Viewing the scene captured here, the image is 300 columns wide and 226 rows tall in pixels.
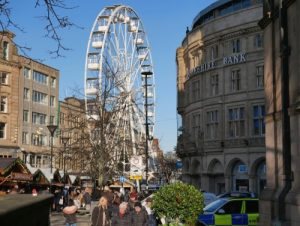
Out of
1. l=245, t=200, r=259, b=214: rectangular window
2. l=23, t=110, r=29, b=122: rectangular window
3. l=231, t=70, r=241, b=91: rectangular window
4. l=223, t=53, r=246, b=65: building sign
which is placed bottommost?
l=245, t=200, r=259, b=214: rectangular window

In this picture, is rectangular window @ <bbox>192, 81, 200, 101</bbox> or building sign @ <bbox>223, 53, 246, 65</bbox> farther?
rectangular window @ <bbox>192, 81, 200, 101</bbox>

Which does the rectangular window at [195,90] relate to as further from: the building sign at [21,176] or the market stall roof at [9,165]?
the market stall roof at [9,165]

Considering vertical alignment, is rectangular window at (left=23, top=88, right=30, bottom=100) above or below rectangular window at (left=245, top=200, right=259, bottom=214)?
above

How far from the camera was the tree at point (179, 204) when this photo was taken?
16531 millimetres

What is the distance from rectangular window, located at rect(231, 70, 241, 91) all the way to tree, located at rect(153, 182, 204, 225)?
1613 inches

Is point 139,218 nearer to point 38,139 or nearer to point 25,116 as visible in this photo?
point 25,116

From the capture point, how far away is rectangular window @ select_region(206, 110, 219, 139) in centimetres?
5957

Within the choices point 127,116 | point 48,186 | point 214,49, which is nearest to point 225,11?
point 214,49

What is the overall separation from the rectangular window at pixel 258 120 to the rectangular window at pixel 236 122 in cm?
140

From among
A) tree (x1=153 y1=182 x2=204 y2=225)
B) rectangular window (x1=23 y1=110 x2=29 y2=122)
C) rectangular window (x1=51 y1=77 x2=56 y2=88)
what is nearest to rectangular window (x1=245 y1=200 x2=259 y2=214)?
tree (x1=153 y1=182 x2=204 y2=225)

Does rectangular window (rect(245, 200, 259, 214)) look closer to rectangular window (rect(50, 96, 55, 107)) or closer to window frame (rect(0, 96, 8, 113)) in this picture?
window frame (rect(0, 96, 8, 113))

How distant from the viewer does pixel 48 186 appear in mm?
39656

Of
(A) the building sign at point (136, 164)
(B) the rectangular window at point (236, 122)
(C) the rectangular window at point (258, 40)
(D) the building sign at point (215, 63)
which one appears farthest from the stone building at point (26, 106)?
(A) the building sign at point (136, 164)

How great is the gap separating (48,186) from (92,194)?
3956mm
